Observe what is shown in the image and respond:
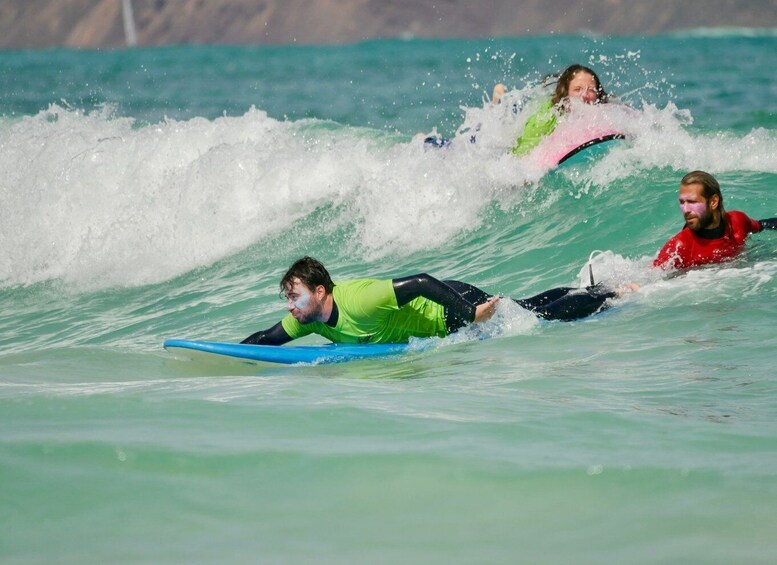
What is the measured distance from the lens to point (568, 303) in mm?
6688

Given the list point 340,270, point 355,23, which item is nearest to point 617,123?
point 340,270

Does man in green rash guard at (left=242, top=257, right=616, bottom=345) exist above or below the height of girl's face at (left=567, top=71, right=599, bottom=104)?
below

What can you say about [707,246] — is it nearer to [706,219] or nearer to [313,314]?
[706,219]

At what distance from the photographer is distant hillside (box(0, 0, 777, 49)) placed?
3401 inches

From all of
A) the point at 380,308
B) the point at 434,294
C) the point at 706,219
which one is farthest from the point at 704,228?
the point at 380,308

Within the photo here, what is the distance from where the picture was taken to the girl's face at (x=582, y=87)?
30.9 feet

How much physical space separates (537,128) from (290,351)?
14.9 feet

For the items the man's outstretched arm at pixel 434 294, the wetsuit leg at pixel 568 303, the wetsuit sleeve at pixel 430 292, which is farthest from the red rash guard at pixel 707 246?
the wetsuit sleeve at pixel 430 292

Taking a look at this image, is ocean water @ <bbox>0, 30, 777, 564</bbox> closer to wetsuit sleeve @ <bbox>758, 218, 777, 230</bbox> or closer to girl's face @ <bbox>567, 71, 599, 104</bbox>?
wetsuit sleeve @ <bbox>758, 218, 777, 230</bbox>

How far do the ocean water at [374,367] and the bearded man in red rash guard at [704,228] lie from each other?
14cm

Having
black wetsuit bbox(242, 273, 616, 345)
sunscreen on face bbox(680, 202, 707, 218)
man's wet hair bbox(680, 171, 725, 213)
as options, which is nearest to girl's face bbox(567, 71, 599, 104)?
man's wet hair bbox(680, 171, 725, 213)

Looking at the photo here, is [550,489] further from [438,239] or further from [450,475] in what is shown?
[438,239]

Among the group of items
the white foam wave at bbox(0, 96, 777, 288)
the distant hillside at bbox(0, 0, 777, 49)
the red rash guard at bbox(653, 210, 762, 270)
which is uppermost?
the distant hillside at bbox(0, 0, 777, 49)

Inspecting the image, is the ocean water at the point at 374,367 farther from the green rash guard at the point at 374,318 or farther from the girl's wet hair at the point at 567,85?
the girl's wet hair at the point at 567,85
